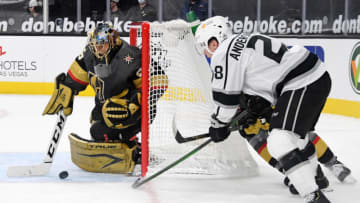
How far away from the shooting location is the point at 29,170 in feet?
11.6

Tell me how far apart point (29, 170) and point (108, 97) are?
60cm

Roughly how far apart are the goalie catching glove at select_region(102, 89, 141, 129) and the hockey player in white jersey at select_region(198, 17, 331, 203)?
2.63 feet

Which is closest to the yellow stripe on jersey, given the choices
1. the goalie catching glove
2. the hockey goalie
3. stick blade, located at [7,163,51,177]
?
the hockey goalie

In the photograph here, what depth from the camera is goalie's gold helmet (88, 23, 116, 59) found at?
11.3 ft

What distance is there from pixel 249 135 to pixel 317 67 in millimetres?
592

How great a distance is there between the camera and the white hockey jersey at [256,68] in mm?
2793

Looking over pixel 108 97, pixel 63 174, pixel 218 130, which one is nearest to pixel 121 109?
pixel 108 97

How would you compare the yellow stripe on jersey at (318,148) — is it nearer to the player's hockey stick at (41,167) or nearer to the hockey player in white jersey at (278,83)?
the hockey player in white jersey at (278,83)

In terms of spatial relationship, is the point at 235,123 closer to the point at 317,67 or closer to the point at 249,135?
the point at 249,135

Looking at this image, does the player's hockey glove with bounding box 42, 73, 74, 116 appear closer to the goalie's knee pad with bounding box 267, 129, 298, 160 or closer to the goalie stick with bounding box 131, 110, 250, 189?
the goalie stick with bounding box 131, 110, 250, 189

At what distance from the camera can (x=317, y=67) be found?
2.84 m

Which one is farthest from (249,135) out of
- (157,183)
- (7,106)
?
(7,106)

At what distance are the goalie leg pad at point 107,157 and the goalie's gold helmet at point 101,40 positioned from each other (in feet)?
1.67

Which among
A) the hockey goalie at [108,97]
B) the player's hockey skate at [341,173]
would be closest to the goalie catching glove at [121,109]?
the hockey goalie at [108,97]
